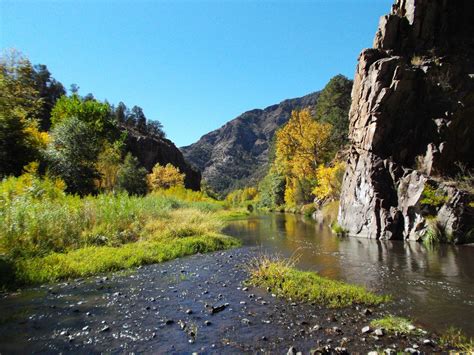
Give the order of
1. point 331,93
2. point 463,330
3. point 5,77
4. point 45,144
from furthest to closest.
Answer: point 331,93 < point 45,144 < point 5,77 < point 463,330

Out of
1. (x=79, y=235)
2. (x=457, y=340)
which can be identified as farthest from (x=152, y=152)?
(x=457, y=340)

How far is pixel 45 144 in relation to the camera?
40.7 m

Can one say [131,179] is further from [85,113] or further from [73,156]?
[73,156]

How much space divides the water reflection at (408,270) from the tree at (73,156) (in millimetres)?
26600

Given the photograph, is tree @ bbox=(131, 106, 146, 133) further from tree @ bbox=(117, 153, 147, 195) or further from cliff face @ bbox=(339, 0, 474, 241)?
cliff face @ bbox=(339, 0, 474, 241)

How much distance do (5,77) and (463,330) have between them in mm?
21019

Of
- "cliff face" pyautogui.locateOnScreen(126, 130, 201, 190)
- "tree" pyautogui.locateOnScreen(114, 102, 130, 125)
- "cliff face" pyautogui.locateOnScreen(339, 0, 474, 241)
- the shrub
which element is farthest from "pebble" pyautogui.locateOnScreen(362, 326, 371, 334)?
"tree" pyautogui.locateOnScreen(114, 102, 130, 125)

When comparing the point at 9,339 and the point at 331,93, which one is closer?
the point at 9,339

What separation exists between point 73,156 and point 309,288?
124ft

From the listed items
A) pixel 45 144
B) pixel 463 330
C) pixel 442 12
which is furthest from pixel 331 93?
pixel 463 330

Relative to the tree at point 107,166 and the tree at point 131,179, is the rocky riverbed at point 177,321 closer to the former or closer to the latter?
the tree at point 107,166

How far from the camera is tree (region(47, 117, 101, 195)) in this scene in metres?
38.2

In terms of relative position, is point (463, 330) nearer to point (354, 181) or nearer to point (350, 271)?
point (350, 271)

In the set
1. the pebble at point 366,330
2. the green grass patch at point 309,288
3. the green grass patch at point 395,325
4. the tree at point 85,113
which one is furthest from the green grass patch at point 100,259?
the tree at point 85,113
